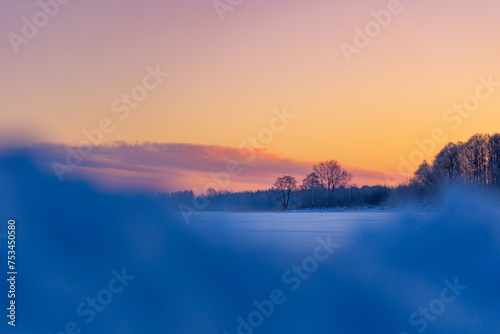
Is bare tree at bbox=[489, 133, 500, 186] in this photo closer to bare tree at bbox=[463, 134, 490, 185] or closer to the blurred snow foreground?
bare tree at bbox=[463, 134, 490, 185]

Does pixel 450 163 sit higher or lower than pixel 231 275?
higher

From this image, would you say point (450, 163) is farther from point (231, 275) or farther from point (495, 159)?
point (231, 275)

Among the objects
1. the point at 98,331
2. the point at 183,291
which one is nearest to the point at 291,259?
the point at 183,291

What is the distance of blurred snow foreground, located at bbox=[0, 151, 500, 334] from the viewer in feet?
50.2

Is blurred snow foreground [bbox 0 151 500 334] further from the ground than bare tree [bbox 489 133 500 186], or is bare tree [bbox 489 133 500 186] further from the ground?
bare tree [bbox 489 133 500 186]

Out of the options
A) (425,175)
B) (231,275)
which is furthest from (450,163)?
(231,275)

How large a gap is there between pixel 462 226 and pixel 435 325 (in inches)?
631

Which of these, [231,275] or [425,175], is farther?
[425,175]

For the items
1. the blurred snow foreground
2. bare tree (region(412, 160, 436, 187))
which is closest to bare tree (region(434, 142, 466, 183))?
bare tree (region(412, 160, 436, 187))

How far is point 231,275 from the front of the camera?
66.4 feet

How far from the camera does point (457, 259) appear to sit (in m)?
22.9

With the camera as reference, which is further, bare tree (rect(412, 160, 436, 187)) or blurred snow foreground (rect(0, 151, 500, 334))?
bare tree (rect(412, 160, 436, 187))

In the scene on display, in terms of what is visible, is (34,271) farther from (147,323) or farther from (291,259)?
(291,259)

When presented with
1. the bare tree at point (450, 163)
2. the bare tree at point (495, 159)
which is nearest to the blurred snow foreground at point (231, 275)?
the bare tree at point (450, 163)
